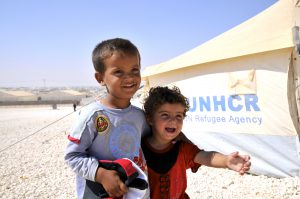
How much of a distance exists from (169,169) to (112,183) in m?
0.60

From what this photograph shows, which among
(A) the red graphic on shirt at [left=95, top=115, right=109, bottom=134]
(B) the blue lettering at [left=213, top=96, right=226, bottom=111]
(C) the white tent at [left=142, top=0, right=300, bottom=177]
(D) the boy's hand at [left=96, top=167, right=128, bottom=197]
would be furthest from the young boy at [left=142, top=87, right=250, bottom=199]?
(B) the blue lettering at [left=213, top=96, right=226, bottom=111]

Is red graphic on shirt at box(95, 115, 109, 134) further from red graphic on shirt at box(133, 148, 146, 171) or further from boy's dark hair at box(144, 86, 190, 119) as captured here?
boy's dark hair at box(144, 86, 190, 119)

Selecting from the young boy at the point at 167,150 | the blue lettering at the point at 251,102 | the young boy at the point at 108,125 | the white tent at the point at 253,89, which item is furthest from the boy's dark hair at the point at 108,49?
the blue lettering at the point at 251,102

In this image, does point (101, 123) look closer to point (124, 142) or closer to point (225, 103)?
point (124, 142)

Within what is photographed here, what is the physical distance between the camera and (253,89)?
4828 mm

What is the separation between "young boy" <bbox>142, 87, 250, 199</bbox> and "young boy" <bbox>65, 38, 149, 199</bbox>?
20 centimetres

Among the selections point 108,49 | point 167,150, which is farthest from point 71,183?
point 108,49

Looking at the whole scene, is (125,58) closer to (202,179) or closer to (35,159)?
(202,179)

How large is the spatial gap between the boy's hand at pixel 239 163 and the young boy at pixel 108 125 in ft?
1.67

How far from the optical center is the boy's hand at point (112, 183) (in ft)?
5.02

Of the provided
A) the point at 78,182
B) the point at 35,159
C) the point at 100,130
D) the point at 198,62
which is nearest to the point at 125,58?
the point at 100,130

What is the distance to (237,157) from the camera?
178 cm

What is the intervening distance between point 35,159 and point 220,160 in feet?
20.3

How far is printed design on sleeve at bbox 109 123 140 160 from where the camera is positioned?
1.71m
